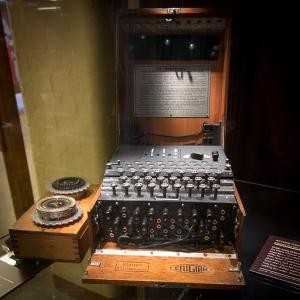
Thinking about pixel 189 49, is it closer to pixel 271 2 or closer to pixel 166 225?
pixel 271 2

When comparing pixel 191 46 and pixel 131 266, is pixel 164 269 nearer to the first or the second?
pixel 131 266

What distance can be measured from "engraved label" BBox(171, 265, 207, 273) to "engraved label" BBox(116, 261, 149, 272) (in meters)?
0.12

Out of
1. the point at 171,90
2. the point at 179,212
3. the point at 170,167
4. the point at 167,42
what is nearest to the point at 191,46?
the point at 167,42

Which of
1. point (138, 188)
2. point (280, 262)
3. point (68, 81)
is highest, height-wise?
point (68, 81)

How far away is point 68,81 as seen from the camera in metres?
2.00

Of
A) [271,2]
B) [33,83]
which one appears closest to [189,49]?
[271,2]

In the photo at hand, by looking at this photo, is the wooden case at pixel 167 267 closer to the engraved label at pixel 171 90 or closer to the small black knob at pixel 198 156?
the small black knob at pixel 198 156

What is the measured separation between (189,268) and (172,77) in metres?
1.11

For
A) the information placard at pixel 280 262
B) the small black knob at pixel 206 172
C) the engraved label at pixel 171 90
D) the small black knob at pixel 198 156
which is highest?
the engraved label at pixel 171 90

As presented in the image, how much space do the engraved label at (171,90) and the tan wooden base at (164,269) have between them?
0.90 metres

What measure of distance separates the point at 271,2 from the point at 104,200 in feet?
5.10

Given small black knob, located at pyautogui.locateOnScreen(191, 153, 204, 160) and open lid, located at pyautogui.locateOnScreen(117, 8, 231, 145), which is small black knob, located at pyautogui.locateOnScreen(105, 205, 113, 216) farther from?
open lid, located at pyautogui.locateOnScreen(117, 8, 231, 145)

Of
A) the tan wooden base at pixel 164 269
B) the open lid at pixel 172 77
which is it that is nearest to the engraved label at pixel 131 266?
the tan wooden base at pixel 164 269

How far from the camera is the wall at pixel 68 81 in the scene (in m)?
1.89
